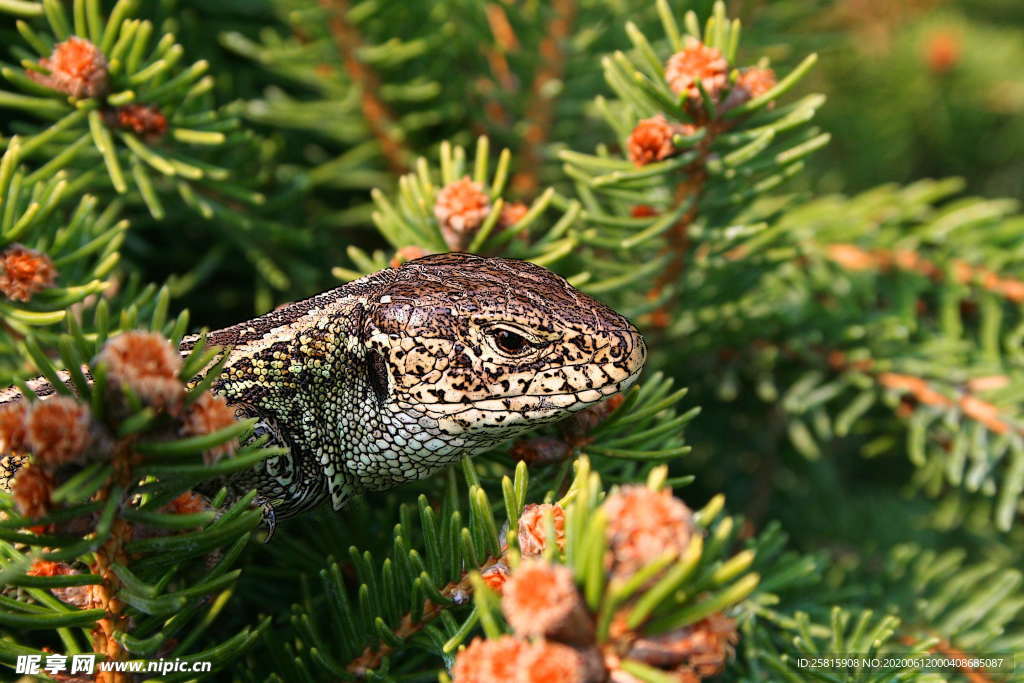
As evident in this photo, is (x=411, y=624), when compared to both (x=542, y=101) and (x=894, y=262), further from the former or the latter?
(x=894, y=262)

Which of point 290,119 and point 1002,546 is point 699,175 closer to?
point 290,119

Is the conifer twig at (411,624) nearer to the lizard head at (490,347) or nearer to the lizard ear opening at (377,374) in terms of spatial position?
the lizard head at (490,347)

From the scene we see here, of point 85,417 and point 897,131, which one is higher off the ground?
point 85,417

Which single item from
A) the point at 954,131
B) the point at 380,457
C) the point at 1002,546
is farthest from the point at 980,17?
the point at 380,457

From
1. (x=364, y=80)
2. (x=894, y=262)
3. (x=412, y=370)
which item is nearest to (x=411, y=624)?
(x=412, y=370)

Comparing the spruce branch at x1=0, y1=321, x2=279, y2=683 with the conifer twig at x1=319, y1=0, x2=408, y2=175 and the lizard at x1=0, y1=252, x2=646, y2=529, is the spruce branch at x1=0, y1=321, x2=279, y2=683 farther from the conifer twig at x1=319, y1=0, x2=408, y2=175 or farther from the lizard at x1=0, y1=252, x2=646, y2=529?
the conifer twig at x1=319, y1=0, x2=408, y2=175

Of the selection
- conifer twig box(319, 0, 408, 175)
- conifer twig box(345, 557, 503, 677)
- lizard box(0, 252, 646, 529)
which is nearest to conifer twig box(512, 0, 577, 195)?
conifer twig box(319, 0, 408, 175)

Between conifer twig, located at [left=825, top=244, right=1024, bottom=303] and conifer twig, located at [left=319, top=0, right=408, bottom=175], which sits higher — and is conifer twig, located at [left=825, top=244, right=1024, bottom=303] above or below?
below
